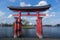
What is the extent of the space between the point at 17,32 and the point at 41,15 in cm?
433

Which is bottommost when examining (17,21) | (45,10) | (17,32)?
(17,32)

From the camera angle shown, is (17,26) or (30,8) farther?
(17,26)

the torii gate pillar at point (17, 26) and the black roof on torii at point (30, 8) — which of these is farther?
the torii gate pillar at point (17, 26)

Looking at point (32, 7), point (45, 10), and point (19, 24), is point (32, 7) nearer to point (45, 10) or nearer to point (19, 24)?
point (45, 10)

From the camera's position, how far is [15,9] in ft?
62.4

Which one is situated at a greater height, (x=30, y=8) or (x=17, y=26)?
(x=30, y=8)

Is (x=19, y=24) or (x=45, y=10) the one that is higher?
(x=45, y=10)

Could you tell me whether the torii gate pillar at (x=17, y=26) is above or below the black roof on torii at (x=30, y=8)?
below

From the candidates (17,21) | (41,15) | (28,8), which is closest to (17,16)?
(17,21)

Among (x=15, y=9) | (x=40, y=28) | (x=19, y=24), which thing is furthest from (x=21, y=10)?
(x=40, y=28)

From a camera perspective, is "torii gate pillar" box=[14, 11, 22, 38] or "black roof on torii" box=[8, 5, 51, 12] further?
"torii gate pillar" box=[14, 11, 22, 38]

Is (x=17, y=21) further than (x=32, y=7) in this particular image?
Yes

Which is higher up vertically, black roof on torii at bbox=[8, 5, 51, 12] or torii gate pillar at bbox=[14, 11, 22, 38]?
black roof on torii at bbox=[8, 5, 51, 12]

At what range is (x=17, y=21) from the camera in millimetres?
20031
